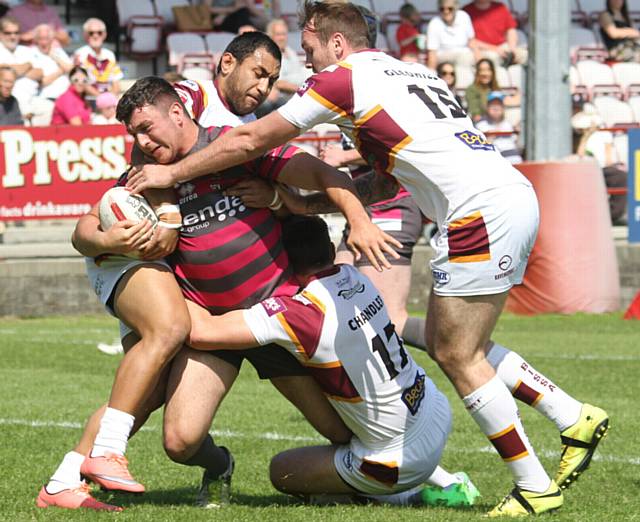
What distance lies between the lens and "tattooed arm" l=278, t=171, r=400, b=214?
5.91m

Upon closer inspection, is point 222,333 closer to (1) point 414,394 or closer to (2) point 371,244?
(2) point 371,244

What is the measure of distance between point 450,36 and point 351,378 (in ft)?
45.6

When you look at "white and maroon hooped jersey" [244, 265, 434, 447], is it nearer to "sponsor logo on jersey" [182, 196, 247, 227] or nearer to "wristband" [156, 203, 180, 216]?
"sponsor logo on jersey" [182, 196, 247, 227]

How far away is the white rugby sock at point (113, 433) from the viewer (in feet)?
18.3

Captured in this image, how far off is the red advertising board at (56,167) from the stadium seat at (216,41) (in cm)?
550

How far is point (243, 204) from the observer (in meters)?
5.89

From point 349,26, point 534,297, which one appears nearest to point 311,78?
point 349,26

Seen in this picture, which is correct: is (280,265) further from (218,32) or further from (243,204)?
(218,32)

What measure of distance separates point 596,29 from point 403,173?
59.7ft

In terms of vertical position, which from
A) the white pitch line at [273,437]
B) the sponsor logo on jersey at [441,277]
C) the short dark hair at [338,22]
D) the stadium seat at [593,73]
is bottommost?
the stadium seat at [593,73]

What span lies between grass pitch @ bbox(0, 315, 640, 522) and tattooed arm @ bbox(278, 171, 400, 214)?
4.17 ft

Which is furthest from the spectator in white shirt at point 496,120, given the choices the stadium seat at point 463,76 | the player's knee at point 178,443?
the player's knee at point 178,443

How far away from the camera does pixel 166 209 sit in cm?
578

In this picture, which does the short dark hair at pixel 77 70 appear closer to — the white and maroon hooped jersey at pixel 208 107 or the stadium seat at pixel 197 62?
the stadium seat at pixel 197 62
